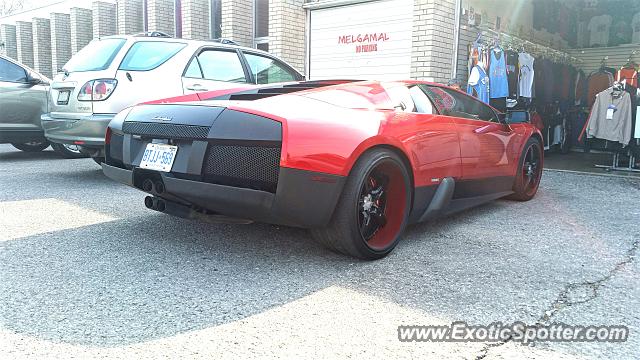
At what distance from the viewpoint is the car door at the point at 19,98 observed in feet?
23.5

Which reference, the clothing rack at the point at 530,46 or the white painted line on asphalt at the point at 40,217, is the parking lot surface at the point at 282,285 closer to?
the white painted line on asphalt at the point at 40,217

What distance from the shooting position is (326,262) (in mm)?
3191

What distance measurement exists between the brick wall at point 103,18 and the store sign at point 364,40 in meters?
8.46

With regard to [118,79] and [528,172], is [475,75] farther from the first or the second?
[118,79]

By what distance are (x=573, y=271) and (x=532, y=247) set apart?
1.73 ft

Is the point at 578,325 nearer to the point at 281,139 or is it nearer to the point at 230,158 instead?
the point at 281,139

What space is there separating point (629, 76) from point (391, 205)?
6983 mm

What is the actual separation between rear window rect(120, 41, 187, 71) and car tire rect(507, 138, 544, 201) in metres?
3.86

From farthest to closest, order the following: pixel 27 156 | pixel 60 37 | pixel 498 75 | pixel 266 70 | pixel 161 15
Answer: pixel 60 37
pixel 161 15
pixel 27 156
pixel 498 75
pixel 266 70

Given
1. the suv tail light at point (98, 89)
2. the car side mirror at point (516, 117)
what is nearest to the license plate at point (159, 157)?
the suv tail light at point (98, 89)

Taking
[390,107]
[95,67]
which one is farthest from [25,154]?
[390,107]

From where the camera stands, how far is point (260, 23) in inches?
432

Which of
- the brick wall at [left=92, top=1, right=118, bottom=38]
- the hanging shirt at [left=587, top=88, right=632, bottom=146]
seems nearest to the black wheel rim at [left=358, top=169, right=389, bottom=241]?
the hanging shirt at [left=587, top=88, right=632, bottom=146]

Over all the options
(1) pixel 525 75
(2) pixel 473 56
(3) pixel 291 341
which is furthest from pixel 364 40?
(3) pixel 291 341
